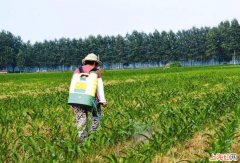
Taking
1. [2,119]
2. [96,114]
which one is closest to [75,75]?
[96,114]

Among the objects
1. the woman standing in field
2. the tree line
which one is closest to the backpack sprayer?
the woman standing in field

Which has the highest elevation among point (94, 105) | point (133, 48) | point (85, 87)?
point (133, 48)

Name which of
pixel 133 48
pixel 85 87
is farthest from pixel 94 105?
pixel 133 48

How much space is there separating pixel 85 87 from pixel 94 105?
376 mm

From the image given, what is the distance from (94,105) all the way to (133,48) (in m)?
144

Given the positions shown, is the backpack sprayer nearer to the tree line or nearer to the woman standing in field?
the woman standing in field

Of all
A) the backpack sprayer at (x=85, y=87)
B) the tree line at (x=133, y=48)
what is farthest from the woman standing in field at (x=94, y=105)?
the tree line at (x=133, y=48)

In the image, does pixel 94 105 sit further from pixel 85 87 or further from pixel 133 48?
pixel 133 48

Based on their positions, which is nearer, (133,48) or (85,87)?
(85,87)

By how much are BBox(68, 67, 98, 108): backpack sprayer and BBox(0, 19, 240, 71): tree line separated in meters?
126

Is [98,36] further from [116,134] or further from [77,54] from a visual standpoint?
[116,134]

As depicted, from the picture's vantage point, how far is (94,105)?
25.9ft

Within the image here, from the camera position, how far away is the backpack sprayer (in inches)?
306

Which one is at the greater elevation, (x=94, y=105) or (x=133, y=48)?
(x=133, y=48)
